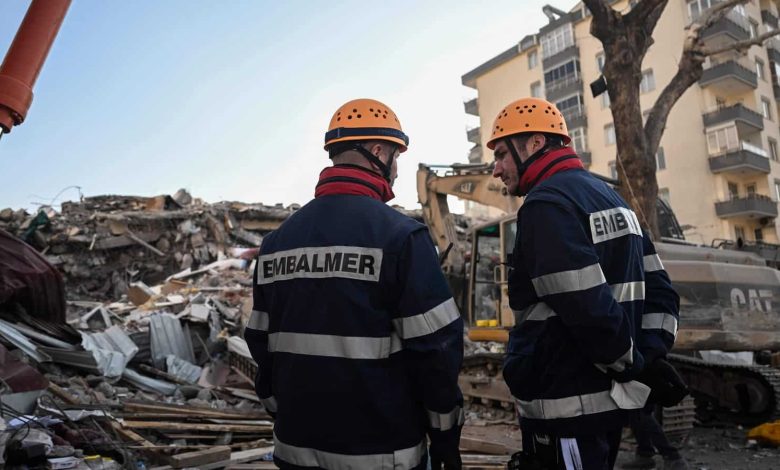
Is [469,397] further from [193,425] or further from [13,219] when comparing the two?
[13,219]

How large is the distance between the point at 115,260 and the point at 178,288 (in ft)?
20.1

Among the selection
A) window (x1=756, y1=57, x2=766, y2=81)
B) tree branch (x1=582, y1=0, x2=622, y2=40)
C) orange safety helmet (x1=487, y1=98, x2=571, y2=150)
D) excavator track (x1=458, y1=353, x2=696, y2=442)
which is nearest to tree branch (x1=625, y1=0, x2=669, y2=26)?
tree branch (x1=582, y1=0, x2=622, y2=40)

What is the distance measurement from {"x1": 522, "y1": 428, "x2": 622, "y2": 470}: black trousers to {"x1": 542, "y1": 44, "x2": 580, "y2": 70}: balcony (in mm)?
35516

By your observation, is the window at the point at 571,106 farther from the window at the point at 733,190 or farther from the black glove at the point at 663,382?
the black glove at the point at 663,382

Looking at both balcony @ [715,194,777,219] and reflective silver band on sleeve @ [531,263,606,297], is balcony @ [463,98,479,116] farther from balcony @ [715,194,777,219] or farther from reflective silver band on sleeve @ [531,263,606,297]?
reflective silver band on sleeve @ [531,263,606,297]

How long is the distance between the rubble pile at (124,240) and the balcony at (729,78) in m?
23.6

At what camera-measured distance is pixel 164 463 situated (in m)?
A: 4.91

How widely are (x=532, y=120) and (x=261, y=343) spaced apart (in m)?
1.62

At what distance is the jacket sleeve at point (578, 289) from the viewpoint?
2184 mm

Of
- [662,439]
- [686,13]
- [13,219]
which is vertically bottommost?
[662,439]

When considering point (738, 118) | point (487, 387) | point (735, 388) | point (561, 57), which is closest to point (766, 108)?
point (738, 118)

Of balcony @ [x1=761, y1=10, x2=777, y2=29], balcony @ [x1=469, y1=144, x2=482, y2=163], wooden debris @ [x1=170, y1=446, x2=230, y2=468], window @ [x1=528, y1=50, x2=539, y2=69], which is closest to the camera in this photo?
wooden debris @ [x1=170, y1=446, x2=230, y2=468]

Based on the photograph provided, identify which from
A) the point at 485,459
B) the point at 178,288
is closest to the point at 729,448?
the point at 485,459

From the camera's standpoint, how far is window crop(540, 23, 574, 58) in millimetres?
35125
